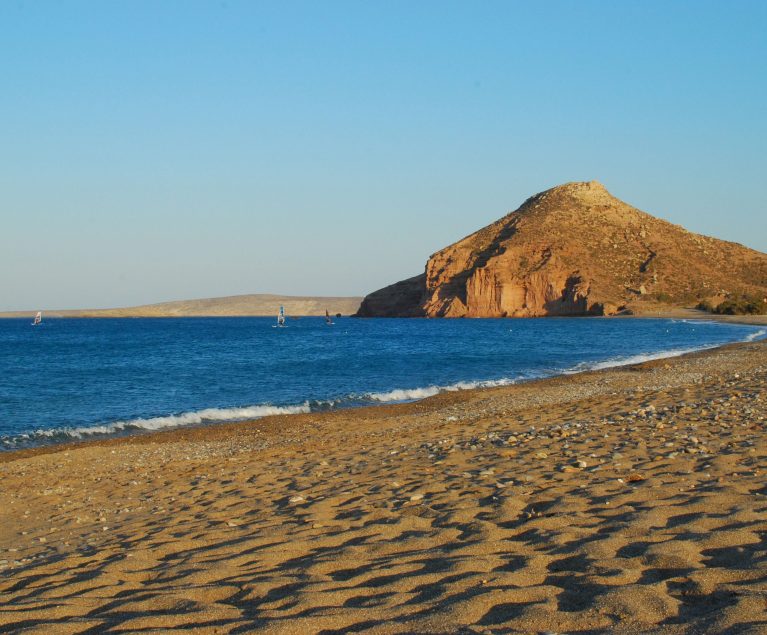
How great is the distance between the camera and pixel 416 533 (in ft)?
22.2

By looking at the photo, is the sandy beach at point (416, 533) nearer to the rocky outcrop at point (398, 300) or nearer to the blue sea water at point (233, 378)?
the blue sea water at point (233, 378)

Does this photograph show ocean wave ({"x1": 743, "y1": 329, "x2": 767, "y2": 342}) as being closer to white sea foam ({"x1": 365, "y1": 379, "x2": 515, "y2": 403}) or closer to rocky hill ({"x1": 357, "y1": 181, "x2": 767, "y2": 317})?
white sea foam ({"x1": 365, "y1": 379, "x2": 515, "y2": 403})

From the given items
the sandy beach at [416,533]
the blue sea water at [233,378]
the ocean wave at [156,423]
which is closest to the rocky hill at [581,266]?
the blue sea water at [233,378]

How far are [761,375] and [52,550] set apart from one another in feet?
67.4

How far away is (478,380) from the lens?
3106 centimetres

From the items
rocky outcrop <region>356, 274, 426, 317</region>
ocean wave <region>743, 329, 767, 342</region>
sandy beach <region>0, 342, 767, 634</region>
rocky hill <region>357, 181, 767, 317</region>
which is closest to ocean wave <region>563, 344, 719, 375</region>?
ocean wave <region>743, 329, 767, 342</region>

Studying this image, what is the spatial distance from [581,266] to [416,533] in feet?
422

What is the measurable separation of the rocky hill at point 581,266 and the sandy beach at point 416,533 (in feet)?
349

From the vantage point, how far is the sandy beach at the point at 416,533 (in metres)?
4.64

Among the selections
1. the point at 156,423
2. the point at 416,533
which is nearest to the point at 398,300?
the point at 156,423

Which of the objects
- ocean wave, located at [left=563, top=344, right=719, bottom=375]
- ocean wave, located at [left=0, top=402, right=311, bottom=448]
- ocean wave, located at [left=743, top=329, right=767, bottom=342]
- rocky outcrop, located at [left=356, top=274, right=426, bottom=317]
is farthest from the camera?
rocky outcrop, located at [left=356, top=274, right=426, bottom=317]

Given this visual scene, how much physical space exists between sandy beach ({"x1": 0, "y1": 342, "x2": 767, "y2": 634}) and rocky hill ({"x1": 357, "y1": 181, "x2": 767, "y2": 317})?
106 meters

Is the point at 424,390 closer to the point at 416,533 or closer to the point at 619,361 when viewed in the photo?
the point at 619,361

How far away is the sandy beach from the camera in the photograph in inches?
183
